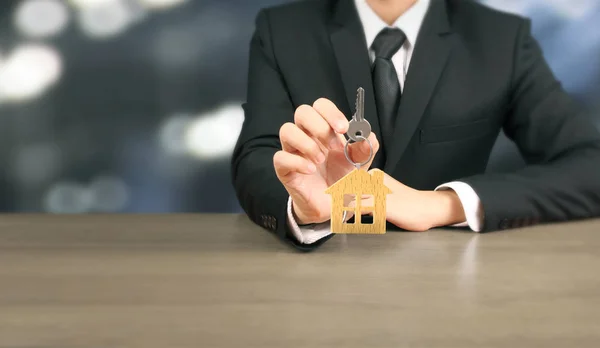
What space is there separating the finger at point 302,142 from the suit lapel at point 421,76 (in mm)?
723

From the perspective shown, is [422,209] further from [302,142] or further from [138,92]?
[138,92]

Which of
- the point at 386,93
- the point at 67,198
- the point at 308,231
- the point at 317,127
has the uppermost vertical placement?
the point at 317,127

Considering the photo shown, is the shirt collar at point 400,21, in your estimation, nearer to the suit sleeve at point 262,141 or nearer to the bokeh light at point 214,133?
the suit sleeve at point 262,141

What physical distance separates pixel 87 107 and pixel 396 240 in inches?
58.8

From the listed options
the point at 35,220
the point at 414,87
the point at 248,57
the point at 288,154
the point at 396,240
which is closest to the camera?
the point at 288,154

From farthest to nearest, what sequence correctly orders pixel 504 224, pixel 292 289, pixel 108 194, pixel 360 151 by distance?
pixel 108 194, pixel 504 224, pixel 360 151, pixel 292 289

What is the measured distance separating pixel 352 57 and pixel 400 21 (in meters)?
0.20

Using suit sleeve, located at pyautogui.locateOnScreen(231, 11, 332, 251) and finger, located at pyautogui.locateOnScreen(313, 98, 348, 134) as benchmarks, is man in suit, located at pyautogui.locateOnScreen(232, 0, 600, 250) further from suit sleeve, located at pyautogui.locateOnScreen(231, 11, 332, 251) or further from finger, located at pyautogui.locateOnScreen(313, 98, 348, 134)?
finger, located at pyautogui.locateOnScreen(313, 98, 348, 134)

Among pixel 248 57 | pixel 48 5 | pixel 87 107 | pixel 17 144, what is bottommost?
pixel 17 144

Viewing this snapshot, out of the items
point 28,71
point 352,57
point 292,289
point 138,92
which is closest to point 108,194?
point 138,92

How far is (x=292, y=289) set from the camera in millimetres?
936

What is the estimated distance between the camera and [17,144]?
2412 mm

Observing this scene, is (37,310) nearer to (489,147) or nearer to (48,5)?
(489,147)

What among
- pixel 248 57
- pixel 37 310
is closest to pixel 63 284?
pixel 37 310
